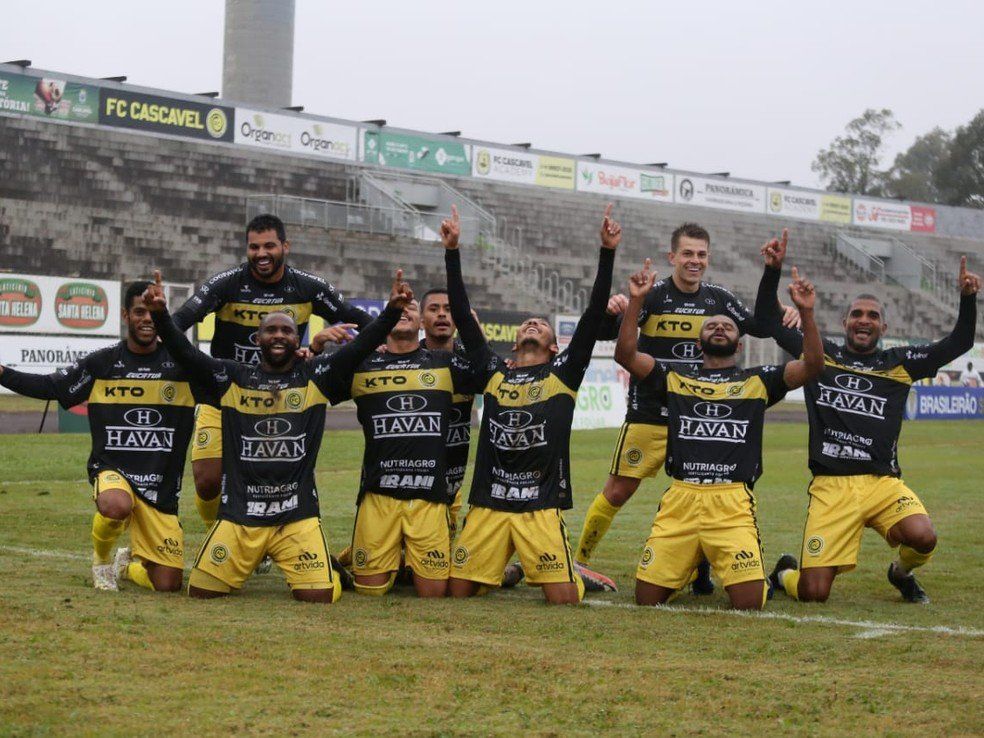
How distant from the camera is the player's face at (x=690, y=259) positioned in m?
9.91

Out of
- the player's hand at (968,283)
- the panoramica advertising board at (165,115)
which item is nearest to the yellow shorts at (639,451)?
the player's hand at (968,283)

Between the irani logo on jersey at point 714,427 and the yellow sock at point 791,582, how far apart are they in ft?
3.89

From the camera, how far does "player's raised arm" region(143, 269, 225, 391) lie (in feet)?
27.8

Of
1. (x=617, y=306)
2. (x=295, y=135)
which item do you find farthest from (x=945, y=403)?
(x=617, y=306)

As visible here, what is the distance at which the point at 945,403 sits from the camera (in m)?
41.3

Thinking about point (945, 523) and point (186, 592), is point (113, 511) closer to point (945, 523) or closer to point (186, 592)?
point (186, 592)

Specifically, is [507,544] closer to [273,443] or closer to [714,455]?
[714,455]

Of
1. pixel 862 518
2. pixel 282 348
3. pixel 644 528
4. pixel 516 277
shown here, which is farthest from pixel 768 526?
pixel 516 277

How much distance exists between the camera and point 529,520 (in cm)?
903

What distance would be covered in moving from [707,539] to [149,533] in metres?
3.80

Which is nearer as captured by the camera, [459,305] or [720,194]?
[459,305]

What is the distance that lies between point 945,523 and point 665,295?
6.02 meters

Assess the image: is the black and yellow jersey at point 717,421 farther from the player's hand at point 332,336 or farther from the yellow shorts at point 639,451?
the player's hand at point 332,336

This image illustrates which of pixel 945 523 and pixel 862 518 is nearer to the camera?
pixel 862 518
